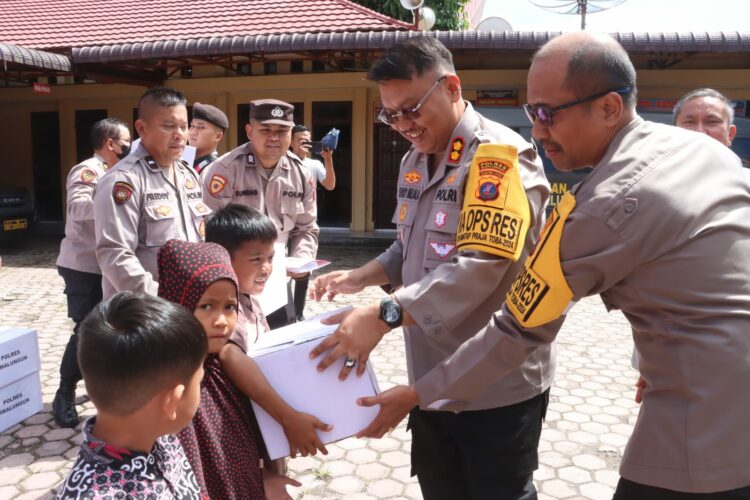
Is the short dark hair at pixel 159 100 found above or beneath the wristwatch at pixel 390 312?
above

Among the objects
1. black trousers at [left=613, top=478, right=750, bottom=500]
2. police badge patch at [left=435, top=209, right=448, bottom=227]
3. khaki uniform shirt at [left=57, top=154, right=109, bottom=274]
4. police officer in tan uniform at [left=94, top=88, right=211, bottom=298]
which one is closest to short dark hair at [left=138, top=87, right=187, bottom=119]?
police officer in tan uniform at [left=94, top=88, right=211, bottom=298]

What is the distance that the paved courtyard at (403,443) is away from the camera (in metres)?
2.91

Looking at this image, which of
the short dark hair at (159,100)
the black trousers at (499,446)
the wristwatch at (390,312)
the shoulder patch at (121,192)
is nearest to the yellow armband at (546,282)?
the wristwatch at (390,312)

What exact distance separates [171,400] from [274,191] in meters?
2.56

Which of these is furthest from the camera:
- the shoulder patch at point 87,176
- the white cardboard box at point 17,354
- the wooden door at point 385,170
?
the wooden door at point 385,170

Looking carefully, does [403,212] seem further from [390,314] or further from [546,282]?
[546,282]

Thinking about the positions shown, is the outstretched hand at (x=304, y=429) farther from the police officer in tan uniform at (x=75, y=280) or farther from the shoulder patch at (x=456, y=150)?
the police officer in tan uniform at (x=75, y=280)

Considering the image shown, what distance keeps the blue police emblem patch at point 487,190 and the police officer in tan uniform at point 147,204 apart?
1.64 meters

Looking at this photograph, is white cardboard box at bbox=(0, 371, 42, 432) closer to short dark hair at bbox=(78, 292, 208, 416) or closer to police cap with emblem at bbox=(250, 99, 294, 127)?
police cap with emblem at bbox=(250, 99, 294, 127)

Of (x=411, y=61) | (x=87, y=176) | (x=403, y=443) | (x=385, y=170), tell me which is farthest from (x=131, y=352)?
(x=385, y=170)

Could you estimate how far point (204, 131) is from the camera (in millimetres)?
4496

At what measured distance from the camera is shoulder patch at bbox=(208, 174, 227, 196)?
3543 mm

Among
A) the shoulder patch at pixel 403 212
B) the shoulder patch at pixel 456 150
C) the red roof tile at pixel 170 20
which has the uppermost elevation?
the red roof tile at pixel 170 20

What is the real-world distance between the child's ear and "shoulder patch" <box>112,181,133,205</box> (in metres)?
1.71
